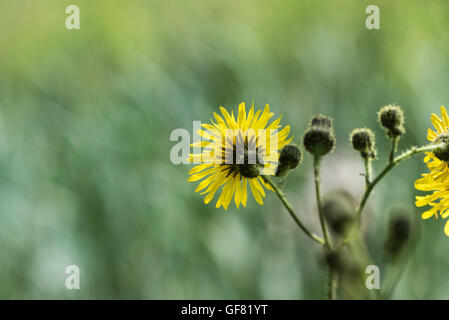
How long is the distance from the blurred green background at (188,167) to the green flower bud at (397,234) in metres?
1.02

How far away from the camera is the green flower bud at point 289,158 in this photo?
92cm

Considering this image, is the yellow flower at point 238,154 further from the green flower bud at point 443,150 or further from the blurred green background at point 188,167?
the blurred green background at point 188,167

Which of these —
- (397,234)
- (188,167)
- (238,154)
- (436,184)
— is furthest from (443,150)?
(188,167)

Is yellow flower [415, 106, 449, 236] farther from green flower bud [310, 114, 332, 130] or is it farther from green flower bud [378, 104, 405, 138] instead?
green flower bud [310, 114, 332, 130]

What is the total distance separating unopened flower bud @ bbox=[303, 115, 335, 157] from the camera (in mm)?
920

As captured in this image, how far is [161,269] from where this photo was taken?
Answer: 233 cm

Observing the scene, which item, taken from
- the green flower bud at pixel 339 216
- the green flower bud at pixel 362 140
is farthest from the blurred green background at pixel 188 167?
the green flower bud at pixel 362 140

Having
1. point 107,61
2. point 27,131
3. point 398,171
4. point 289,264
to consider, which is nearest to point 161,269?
point 289,264

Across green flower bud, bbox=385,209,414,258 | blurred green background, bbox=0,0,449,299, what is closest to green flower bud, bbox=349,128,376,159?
green flower bud, bbox=385,209,414,258

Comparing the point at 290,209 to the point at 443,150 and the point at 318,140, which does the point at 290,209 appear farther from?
the point at 443,150

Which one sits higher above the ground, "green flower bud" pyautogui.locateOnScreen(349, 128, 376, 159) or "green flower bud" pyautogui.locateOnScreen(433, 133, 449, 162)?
"green flower bud" pyautogui.locateOnScreen(349, 128, 376, 159)

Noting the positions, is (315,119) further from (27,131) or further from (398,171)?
(27,131)

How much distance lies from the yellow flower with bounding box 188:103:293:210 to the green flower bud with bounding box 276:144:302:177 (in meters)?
0.02

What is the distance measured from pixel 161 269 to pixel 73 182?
26.1 inches
